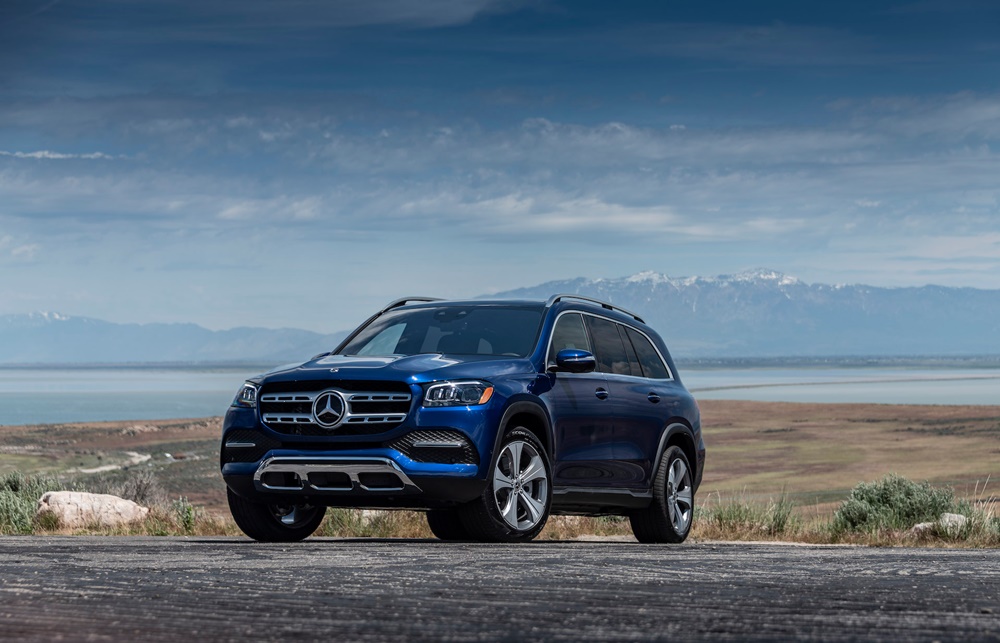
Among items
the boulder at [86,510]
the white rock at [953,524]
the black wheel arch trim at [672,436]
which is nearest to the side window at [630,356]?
the black wheel arch trim at [672,436]

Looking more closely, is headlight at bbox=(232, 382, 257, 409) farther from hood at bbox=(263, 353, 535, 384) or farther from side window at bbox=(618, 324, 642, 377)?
side window at bbox=(618, 324, 642, 377)

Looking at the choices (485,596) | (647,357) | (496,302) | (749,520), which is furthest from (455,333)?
(749,520)

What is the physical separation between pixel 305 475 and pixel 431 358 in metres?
1.26

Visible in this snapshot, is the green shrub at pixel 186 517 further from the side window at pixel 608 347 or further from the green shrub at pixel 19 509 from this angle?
the side window at pixel 608 347

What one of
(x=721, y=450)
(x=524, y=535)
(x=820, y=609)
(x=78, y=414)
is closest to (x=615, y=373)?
(x=524, y=535)

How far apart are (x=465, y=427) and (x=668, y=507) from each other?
2984 millimetres

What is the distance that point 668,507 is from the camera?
11812 mm

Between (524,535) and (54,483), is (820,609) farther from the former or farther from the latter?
(54,483)

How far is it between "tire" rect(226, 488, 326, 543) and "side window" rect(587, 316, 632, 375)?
2.61 m

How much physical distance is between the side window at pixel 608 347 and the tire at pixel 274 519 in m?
2.61

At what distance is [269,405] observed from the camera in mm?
9906

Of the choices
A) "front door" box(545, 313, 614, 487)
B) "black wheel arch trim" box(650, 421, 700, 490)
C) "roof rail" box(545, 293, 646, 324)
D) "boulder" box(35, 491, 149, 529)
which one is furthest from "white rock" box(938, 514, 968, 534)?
"boulder" box(35, 491, 149, 529)

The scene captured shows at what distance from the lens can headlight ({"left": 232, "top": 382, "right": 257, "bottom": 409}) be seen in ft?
32.7

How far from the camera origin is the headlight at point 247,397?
32.7ft
